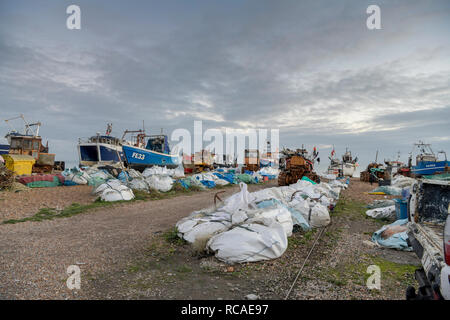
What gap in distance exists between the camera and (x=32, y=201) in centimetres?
1116

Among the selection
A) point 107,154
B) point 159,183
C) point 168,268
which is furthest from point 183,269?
point 107,154

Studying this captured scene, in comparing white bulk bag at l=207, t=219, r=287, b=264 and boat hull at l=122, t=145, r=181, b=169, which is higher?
boat hull at l=122, t=145, r=181, b=169

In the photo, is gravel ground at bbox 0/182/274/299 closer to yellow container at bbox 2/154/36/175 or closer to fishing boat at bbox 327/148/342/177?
yellow container at bbox 2/154/36/175

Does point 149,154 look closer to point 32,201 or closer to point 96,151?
point 96,151

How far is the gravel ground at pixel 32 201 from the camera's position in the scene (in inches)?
362

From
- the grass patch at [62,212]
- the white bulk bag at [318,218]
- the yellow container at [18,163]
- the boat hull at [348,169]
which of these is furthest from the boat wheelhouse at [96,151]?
the boat hull at [348,169]

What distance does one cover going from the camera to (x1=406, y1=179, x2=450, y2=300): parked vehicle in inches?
86.6

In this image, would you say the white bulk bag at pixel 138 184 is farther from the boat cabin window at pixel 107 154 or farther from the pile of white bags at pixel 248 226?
the boat cabin window at pixel 107 154

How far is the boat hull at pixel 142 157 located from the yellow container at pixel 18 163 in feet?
31.7

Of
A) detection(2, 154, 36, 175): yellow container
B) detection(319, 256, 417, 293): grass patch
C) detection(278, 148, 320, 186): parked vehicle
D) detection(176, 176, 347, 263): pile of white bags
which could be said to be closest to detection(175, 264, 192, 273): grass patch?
detection(176, 176, 347, 263): pile of white bags

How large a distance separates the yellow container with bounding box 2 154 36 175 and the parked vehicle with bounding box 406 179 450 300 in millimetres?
20958

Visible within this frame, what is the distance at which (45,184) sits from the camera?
1584 centimetres
